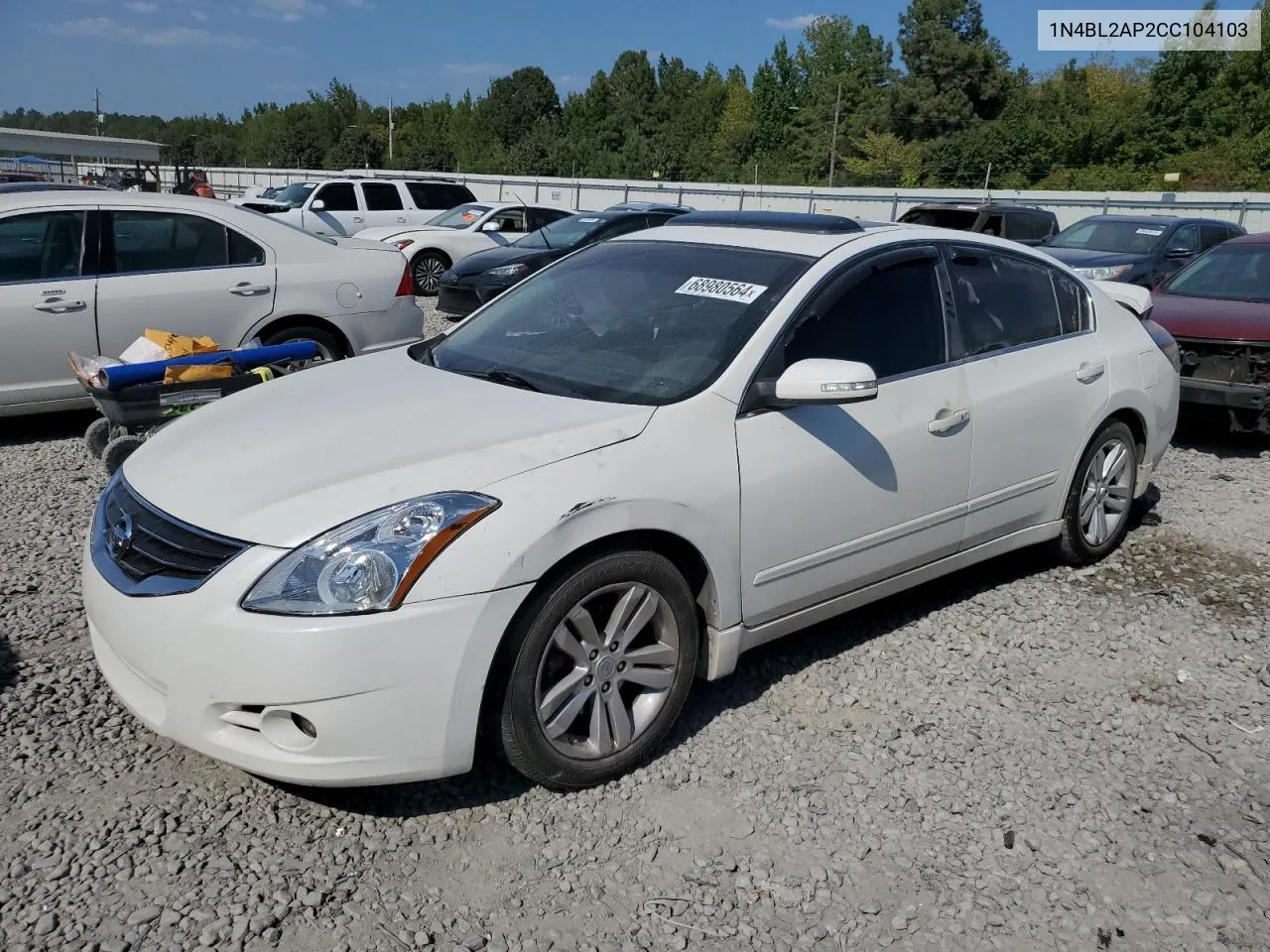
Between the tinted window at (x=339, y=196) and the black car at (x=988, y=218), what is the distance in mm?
9738

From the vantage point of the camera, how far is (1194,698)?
395cm

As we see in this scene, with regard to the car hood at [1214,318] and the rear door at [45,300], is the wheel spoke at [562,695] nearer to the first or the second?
the rear door at [45,300]

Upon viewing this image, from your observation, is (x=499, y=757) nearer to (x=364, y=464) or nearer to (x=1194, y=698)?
(x=364, y=464)

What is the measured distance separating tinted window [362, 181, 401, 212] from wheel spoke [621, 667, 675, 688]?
687 inches

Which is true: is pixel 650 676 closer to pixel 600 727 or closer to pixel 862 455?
pixel 600 727

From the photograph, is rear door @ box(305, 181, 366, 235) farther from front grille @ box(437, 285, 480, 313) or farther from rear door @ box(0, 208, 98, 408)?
rear door @ box(0, 208, 98, 408)

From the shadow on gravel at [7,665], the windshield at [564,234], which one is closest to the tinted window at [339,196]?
the windshield at [564,234]

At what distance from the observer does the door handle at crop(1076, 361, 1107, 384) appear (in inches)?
185

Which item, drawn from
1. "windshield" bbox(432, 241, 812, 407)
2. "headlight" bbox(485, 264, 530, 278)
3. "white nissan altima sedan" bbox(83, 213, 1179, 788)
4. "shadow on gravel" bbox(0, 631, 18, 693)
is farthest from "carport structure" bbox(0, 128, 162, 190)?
"white nissan altima sedan" bbox(83, 213, 1179, 788)

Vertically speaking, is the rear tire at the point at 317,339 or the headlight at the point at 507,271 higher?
the headlight at the point at 507,271

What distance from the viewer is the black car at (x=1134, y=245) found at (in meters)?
12.8

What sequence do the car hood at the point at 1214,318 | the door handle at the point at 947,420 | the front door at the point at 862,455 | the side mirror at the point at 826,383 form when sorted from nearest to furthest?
1. the side mirror at the point at 826,383
2. the front door at the point at 862,455
3. the door handle at the point at 947,420
4. the car hood at the point at 1214,318

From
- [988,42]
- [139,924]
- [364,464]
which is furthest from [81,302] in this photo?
[988,42]

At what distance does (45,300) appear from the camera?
6.46m
